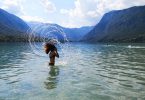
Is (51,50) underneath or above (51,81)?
above

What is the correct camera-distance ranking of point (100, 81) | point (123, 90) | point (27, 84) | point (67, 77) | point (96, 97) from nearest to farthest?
point (96, 97), point (123, 90), point (27, 84), point (100, 81), point (67, 77)

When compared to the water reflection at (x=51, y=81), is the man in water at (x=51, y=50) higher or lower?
higher

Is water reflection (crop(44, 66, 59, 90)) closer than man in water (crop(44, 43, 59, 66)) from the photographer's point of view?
Yes

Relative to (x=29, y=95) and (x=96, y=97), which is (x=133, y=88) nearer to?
A: (x=96, y=97)

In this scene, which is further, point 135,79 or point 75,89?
point 135,79

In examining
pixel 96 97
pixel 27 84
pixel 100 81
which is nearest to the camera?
pixel 96 97

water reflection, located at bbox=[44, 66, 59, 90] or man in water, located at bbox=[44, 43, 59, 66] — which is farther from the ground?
man in water, located at bbox=[44, 43, 59, 66]

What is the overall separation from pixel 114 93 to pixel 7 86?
7403mm

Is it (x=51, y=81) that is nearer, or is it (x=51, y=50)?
(x=51, y=81)

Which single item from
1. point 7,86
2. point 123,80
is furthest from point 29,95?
point 123,80

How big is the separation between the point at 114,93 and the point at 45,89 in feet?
14.9

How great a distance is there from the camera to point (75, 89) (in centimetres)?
1948

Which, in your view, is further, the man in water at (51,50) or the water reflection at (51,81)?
the man in water at (51,50)

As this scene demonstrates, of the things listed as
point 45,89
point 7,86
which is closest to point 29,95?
point 45,89
